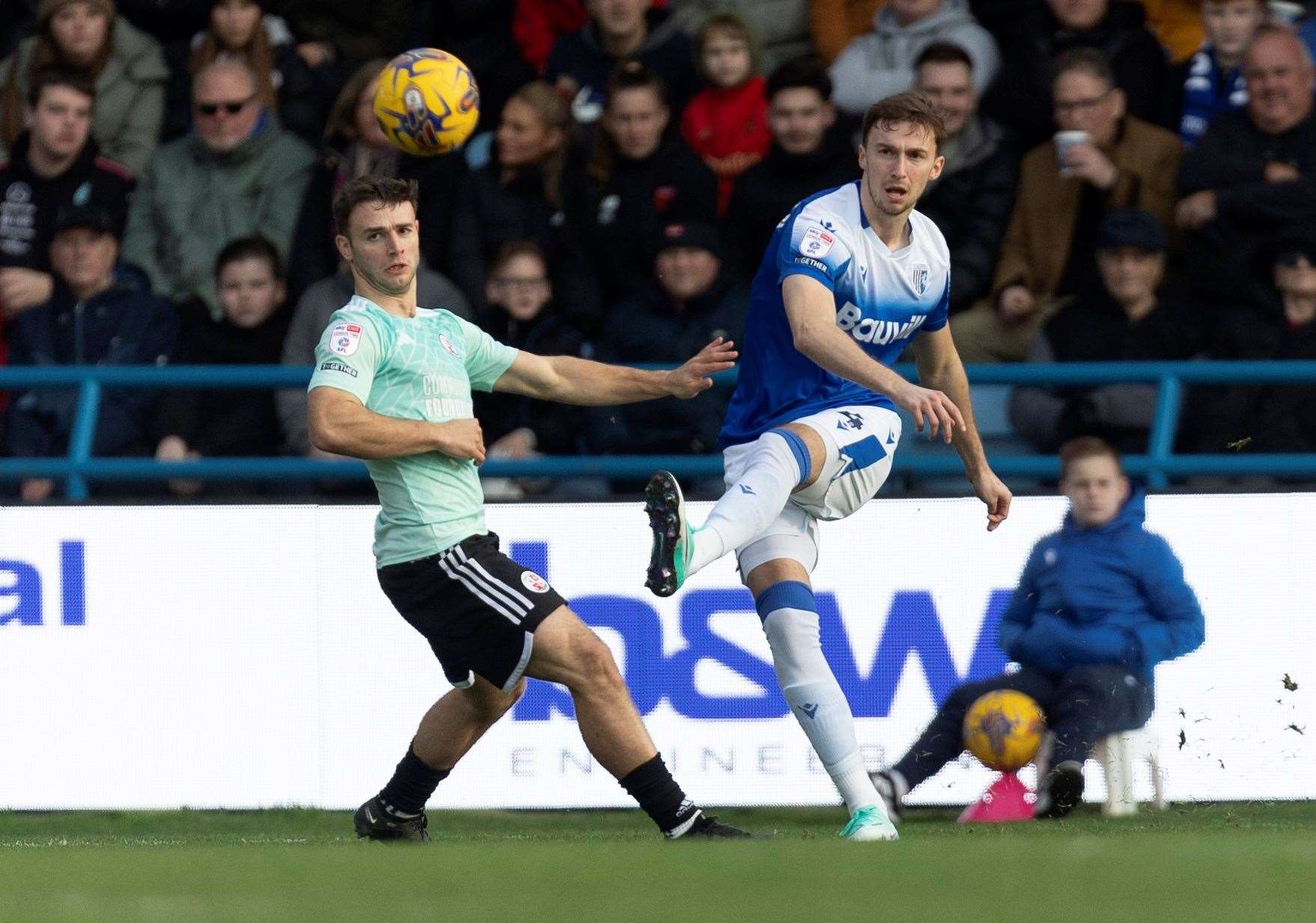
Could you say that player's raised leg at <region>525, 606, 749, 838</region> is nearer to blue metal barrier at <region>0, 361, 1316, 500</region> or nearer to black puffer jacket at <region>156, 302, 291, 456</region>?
blue metal barrier at <region>0, 361, 1316, 500</region>

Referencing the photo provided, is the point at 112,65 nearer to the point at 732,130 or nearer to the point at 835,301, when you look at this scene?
the point at 732,130

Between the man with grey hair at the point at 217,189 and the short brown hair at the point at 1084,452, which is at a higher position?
the man with grey hair at the point at 217,189

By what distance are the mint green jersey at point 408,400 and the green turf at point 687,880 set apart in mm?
967

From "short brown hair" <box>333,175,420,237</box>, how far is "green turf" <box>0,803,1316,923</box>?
1.94 m

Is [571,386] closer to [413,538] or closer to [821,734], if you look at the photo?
[413,538]

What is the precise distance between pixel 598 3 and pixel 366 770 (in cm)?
385

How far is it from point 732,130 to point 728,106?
12 cm

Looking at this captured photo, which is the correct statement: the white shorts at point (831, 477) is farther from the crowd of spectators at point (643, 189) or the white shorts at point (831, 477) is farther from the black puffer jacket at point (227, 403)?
the black puffer jacket at point (227, 403)

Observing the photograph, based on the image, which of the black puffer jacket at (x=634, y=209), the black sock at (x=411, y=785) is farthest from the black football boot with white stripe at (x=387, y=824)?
the black puffer jacket at (x=634, y=209)

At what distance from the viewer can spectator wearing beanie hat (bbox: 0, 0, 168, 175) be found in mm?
11688

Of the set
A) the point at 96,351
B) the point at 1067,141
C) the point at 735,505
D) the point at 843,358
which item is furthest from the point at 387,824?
the point at 1067,141

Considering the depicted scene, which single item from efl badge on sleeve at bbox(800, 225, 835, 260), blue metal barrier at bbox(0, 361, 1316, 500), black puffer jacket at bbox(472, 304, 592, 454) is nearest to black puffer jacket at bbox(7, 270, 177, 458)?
blue metal barrier at bbox(0, 361, 1316, 500)

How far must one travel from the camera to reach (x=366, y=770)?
373 inches

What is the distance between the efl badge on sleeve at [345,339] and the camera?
6953 millimetres
